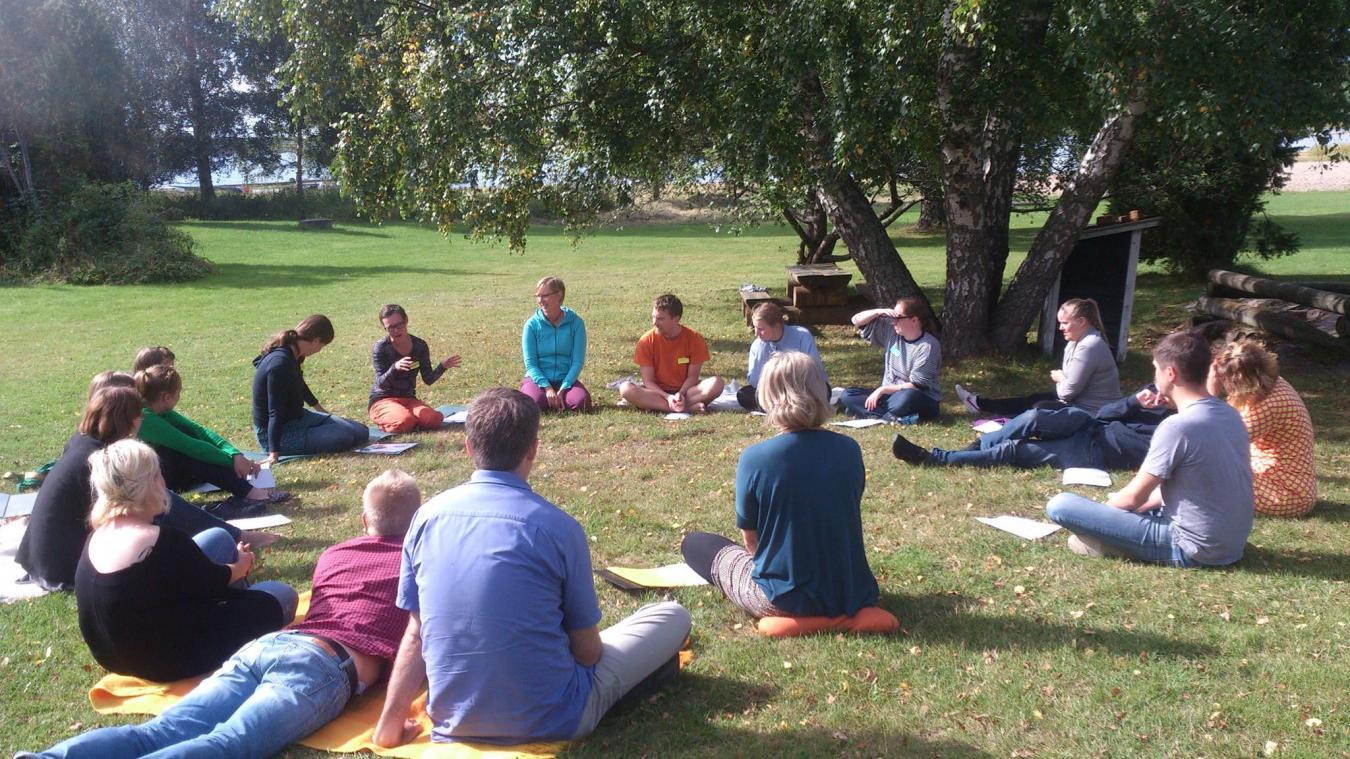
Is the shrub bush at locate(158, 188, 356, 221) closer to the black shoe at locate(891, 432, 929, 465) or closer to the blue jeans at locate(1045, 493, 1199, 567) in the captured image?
the black shoe at locate(891, 432, 929, 465)

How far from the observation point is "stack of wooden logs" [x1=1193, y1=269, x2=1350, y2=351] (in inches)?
458

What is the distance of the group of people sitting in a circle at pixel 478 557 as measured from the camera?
3488 millimetres

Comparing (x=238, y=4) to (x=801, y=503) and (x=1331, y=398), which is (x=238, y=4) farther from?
(x=1331, y=398)

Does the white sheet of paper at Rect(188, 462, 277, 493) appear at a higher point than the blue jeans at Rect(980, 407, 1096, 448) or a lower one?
lower

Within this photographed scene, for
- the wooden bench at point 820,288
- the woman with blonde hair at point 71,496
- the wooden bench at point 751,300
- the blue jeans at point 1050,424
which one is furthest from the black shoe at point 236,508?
the wooden bench at point 820,288

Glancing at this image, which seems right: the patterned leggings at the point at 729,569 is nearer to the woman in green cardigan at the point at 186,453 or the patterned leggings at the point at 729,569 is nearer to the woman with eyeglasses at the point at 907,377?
the woman in green cardigan at the point at 186,453

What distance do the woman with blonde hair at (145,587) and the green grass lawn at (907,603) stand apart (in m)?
0.40

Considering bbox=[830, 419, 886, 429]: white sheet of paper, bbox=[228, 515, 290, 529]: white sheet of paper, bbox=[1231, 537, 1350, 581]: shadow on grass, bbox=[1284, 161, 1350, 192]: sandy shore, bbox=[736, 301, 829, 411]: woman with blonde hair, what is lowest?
bbox=[228, 515, 290, 529]: white sheet of paper

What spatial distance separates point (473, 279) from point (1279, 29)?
63.9 ft

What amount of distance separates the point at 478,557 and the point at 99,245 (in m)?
25.0

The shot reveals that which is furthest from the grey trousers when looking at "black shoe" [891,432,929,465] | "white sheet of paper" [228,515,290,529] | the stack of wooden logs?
the stack of wooden logs

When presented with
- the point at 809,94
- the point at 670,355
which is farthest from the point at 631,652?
the point at 809,94

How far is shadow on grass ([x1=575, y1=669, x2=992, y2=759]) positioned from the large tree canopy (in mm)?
6027

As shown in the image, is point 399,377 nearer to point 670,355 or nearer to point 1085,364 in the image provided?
Answer: point 670,355
